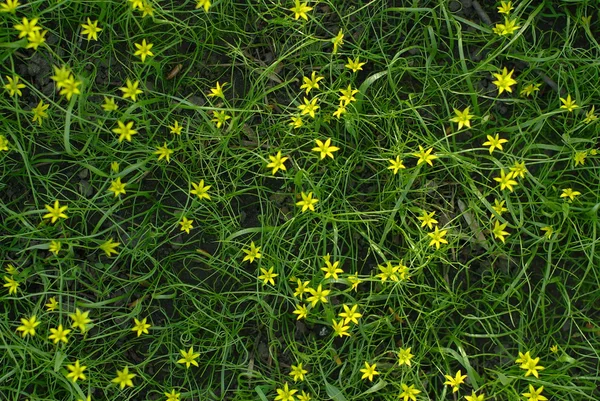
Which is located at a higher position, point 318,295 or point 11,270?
point 11,270

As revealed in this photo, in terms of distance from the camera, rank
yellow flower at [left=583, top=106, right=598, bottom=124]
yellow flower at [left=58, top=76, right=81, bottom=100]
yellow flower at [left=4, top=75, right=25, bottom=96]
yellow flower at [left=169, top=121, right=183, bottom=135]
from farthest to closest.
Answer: yellow flower at [left=583, top=106, right=598, bottom=124], yellow flower at [left=169, top=121, right=183, bottom=135], yellow flower at [left=4, top=75, right=25, bottom=96], yellow flower at [left=58, top=76, right=81, bottom=100]

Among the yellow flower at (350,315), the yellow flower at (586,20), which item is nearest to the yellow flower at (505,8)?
the yellow flower at (586,20)

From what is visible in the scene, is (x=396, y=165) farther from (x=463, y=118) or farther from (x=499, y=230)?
(x=499, y=230)

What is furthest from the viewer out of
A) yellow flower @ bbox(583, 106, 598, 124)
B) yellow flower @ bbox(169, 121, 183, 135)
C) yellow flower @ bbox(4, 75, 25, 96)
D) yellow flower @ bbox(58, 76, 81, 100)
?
yellow flower @ bbox(583, 106, 598, 124)

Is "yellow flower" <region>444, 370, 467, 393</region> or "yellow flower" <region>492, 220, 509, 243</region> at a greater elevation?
"yellow flower" <region>492, 220, 509, 243</region>

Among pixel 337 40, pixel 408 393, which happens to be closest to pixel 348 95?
pixel 337 40

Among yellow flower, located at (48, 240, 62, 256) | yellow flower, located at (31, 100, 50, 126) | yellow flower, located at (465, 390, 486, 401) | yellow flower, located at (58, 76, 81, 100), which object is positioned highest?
yellow flower, located at (58, 76, 81, 100)

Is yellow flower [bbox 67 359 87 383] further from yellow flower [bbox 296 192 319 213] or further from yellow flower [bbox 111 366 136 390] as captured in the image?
yellow flower [bbox 296 192 319 213]

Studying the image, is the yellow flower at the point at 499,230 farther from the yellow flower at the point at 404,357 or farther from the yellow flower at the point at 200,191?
the yellow flower at the point at 200,191

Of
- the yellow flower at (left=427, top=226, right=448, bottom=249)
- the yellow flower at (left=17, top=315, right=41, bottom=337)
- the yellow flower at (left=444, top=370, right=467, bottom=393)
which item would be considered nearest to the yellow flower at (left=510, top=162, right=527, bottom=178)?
the yellow flower at (left=427, top=226, right=448, bottom=249)
